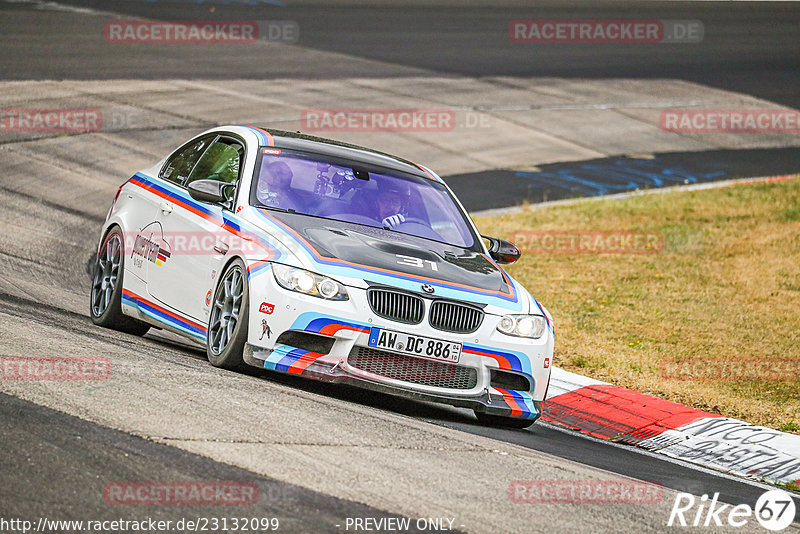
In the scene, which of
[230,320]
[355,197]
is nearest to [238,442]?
Result: [230,320]

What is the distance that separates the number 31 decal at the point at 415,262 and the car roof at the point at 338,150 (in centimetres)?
143

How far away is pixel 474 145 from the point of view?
75.0ft

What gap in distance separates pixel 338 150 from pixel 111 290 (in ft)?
7.05

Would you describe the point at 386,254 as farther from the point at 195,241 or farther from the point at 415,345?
the point at 195,241

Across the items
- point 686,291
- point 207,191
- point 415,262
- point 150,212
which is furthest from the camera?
point 686,291

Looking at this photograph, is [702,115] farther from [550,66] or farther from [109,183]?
[109,183]

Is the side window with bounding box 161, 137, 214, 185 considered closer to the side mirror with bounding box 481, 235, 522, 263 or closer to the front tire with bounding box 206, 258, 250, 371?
the front tire with bounding box 206, 258, 250, 371

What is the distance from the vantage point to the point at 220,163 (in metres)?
9.48

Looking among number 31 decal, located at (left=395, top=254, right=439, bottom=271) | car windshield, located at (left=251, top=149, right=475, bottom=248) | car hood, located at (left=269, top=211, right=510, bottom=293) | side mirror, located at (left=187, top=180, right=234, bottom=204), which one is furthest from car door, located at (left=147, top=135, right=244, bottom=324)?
number 31 decal, located at (left=395, top=254, right=439, bottom=271)

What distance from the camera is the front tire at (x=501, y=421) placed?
8.49 meters

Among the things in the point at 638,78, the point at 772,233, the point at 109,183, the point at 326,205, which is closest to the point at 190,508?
the point at 326,205

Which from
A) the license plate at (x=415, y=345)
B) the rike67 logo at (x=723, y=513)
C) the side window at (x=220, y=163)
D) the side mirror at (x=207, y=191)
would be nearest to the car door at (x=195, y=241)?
the side window at (x=220, y=163)

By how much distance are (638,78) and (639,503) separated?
2502 centimetres

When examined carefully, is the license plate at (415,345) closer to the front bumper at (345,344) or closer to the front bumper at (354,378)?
the front bumper at (345,344)
